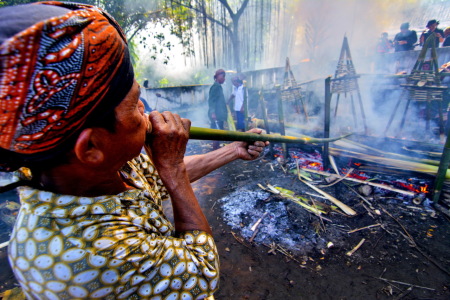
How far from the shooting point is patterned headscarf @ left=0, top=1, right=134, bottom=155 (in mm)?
726

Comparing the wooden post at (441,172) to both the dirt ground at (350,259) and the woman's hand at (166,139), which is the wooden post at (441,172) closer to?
the dirt ground at (350,259)

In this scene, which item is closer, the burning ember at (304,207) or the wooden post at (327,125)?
the burning ember at (304,207)

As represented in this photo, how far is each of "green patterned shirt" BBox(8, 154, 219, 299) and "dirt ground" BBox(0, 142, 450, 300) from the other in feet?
8.15

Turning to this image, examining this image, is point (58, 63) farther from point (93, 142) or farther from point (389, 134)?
point (389, 134)

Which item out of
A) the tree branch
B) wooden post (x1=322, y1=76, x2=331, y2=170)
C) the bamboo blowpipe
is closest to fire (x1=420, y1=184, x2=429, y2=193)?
wooden post (x1=322, y1=76, x2=331, y2=170)

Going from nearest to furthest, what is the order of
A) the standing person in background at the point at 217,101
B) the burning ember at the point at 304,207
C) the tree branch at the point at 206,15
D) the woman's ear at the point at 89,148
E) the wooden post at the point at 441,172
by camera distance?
the woman's ear at the point at 89,148 < the burning ember at the point at 304,207 < the wooden post at the point at 441,172 < the standing person in background at the point at 217,101 < the tree branch at the point at 206,15

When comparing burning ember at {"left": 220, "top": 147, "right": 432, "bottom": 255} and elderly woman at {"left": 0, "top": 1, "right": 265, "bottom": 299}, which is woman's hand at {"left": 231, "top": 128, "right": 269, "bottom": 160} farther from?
burning ember at {"left": 220, "top": 147, "right": 432, "bottom": 255}

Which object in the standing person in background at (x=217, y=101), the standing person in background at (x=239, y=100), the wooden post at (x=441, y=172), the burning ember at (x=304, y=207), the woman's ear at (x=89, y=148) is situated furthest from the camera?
the standing person in background at (x=239, y=100)

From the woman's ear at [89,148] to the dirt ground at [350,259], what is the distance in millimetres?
2973

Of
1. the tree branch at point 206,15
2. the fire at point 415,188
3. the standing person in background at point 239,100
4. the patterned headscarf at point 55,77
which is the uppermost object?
the tree branch at point 206,15

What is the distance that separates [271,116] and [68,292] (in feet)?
36.8

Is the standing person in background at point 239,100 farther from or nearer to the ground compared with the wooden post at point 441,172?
farther from the ground

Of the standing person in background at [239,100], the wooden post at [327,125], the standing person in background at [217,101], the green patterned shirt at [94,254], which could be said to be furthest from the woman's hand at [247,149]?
the standing person in background at [239,100]

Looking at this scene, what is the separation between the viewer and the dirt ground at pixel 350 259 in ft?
10.0
